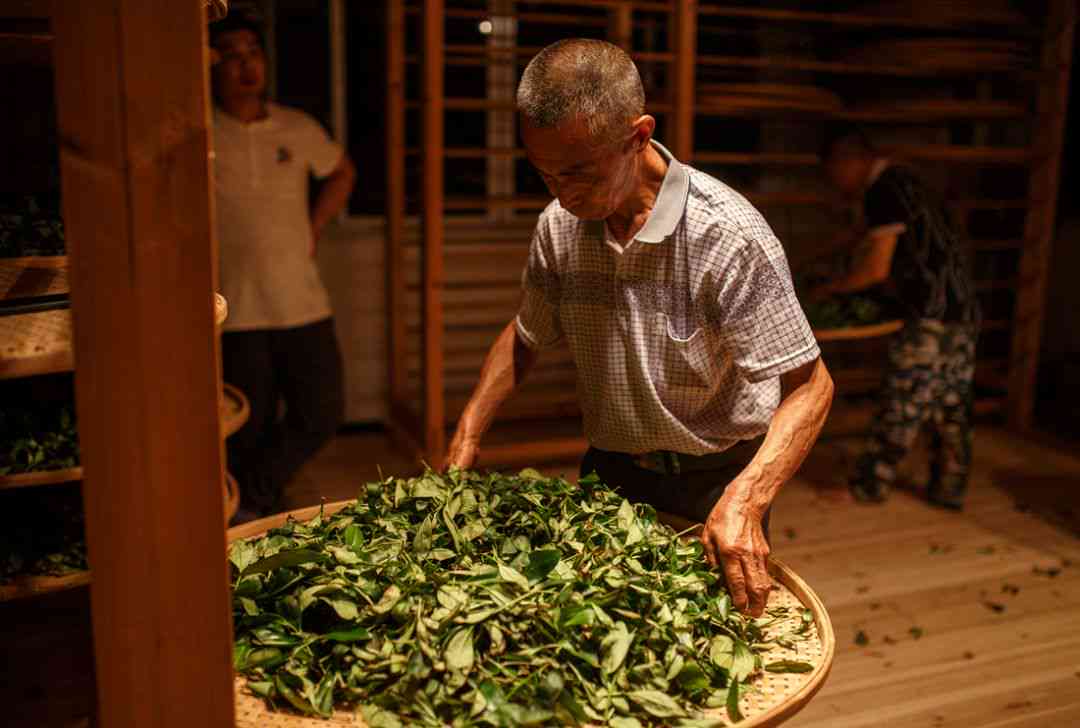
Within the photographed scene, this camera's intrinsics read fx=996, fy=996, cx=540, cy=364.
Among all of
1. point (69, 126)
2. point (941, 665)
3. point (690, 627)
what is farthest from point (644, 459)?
point (941, 665)

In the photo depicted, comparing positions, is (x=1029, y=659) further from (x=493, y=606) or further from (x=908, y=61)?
(x=908, y=61)

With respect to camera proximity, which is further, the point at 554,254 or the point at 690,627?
the point at 554,254

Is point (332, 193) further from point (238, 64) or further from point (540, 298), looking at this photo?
point (540, 298)

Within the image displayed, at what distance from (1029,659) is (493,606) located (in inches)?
96.9

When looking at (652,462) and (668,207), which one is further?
(652,462)

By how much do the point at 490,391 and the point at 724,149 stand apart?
13.7 ft

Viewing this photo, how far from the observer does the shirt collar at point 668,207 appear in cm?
168

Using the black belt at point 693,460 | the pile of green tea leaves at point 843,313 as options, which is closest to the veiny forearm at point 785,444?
the black belt at point 693,460

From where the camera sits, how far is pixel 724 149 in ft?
19.0

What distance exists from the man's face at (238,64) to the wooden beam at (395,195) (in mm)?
1118

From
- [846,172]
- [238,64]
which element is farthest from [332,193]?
[846,172]

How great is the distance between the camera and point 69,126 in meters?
0.87

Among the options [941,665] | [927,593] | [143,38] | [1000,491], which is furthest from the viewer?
[1000,491]

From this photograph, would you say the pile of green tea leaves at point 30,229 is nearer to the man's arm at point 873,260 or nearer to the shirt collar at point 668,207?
the shirt collar at point 668,207
